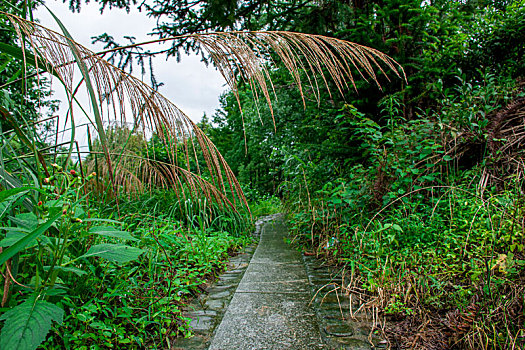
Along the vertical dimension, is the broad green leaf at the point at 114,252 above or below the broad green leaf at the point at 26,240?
below

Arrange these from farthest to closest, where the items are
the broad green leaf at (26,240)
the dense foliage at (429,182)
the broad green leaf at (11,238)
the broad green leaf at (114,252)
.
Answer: the dense foliage at (429,182)
the broad green leaf at (114,252)
the broad green leaf at (11,238)
the broad green leaf at (26,240)

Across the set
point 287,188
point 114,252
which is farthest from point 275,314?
point 287,188

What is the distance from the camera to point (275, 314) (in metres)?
1.81

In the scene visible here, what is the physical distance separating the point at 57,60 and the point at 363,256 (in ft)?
7.76

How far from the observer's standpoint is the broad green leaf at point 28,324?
35.8 inches

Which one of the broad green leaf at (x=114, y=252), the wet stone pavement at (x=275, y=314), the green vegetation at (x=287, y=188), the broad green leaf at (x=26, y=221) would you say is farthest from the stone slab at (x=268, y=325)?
the broad green leaf at (x=26, y=221)

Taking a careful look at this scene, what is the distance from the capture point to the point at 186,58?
12.5ft

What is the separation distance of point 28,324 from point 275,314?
125 cm

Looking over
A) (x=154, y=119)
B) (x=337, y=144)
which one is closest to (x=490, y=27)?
(x=337, y=144)

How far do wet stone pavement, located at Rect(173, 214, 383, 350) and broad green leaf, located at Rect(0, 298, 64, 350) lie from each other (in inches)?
26.7

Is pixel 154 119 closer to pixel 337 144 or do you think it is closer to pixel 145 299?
pixel 145 299

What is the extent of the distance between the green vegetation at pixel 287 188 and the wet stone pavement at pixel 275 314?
0.47ft

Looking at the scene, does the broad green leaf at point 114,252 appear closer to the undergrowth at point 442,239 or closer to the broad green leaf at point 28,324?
the broad green leaf at point 28,324

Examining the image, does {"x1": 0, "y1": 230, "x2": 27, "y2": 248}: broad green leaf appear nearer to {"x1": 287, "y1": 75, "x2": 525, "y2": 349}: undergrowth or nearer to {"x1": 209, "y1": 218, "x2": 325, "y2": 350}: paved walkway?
{"x1": 209, "y1": 218, "x2": 325, "y2": 350}: paved walkway
